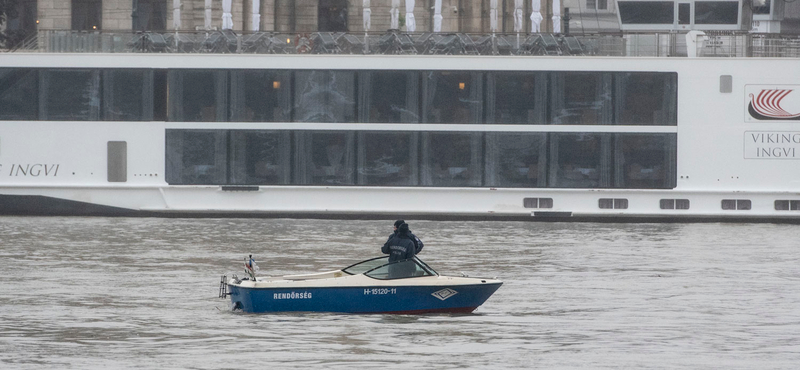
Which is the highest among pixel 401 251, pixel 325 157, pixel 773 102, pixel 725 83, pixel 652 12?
pixel 652 12

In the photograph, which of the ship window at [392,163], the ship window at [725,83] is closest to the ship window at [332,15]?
the ship window at [392,163]

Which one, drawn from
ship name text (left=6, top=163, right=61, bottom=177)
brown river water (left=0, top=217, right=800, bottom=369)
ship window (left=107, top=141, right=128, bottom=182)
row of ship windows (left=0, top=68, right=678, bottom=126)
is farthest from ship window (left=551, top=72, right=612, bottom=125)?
ship name text (left=6, top=163, right=61, bottom=177)

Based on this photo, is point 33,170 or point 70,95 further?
point 70,95

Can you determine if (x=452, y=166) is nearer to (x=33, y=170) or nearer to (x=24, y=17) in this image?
(x=33, y=170)

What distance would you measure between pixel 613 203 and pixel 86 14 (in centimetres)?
3095

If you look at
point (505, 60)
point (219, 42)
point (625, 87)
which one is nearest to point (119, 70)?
point (219, 42)

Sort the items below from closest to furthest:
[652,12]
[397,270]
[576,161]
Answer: [397,270] → [576,161] → [652,12]

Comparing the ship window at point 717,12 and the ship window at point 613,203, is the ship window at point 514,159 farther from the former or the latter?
the ship window at point 717,12

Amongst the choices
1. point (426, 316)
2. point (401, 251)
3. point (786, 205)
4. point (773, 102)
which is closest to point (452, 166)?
point (773, 102)

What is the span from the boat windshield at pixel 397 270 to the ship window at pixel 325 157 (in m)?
21.0

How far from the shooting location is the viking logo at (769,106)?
44.5 metres

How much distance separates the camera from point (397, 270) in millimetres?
24234

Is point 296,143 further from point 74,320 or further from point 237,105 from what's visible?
point 74,320

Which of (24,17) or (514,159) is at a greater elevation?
(24,17)
